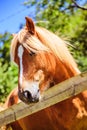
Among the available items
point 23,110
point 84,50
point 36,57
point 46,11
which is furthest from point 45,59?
point 84,50

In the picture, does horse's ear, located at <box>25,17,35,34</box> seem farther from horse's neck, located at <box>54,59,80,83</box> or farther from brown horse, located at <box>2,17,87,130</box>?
horse's neck, located at <box>54,59,80,83</box>

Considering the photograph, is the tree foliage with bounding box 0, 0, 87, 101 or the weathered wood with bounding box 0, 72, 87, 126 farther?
the tree foliage with bounding box 0, 0, 87, 101

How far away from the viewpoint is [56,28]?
19.9 m

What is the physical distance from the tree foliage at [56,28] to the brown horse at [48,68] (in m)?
0.40

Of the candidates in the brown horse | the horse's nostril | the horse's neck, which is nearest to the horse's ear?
the brown horse

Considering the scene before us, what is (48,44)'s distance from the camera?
4129mm

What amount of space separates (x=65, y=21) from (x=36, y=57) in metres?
16.2

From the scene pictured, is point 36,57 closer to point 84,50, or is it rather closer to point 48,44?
point 48,44

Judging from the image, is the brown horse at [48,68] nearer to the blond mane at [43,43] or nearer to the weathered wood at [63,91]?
the blond mane at [43,43]

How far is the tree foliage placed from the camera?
8930 mm

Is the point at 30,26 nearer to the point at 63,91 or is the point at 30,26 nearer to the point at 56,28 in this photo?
the point at 63,91

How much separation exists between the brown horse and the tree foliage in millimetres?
395

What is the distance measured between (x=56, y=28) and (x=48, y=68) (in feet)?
52.3

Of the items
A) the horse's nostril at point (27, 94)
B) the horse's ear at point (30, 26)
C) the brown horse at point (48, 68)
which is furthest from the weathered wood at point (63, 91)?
the horse's ear at point (30, 26)
